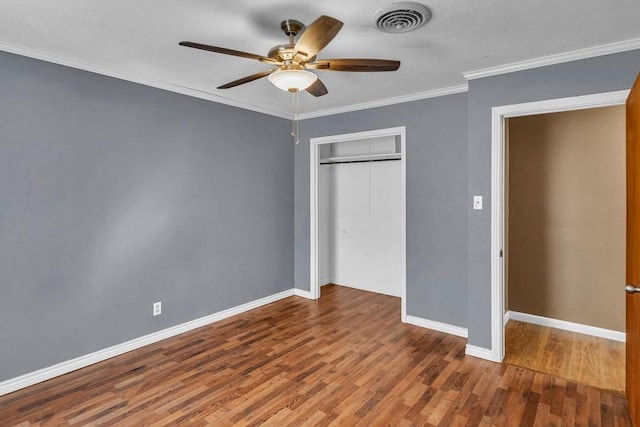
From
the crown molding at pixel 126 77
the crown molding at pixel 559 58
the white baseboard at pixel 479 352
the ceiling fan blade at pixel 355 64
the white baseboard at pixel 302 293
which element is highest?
the crown molding at pixel 126 77

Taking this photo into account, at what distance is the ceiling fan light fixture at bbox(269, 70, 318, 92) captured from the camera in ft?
6.61

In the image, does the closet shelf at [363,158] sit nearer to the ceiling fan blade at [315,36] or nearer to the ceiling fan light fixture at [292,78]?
the ceiling fan light fixture at [292,78]

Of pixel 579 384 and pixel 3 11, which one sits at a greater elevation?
pixel 3 11

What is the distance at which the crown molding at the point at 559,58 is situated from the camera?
2449mm

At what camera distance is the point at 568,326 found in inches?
146

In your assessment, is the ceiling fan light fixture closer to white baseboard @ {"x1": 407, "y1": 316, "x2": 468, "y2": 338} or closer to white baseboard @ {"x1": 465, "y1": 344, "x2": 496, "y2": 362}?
white baseboard @ {"x1": 465, "y1": 344, "x2": 496, "y2": 362}

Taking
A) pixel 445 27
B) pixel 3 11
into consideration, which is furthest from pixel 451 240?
pixel 3 11

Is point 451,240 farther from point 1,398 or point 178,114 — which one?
point 1,398

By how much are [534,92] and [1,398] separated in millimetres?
4528

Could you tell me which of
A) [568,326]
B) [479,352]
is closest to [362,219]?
[479,352]

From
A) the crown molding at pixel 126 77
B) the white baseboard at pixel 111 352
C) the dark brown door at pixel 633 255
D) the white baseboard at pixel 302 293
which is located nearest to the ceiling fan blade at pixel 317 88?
the crown molding at pixel 126 77

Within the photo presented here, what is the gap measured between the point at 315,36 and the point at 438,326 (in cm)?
310

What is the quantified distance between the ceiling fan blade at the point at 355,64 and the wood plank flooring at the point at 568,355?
2.61 meters

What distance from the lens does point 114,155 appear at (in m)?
3.11
